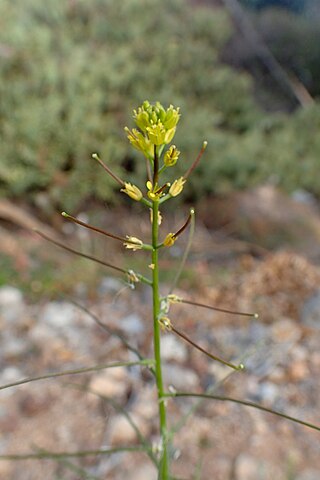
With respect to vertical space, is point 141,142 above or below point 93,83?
below

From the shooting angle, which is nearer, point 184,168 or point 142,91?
point 184,168

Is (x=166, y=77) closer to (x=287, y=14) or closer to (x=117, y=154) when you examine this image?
(x=117, y=154)

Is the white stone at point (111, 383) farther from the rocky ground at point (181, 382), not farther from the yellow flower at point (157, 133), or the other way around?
the yellow flower at point (157, 133)

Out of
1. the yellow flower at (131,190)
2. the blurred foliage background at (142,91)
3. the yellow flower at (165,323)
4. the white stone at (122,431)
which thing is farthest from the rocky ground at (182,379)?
the blurred foliage background at (142,91)

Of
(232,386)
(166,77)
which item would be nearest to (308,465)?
(232,386)

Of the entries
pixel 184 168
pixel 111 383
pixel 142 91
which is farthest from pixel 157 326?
pixel 142 91

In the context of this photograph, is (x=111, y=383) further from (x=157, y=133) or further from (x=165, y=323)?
(x=157, y=133)
